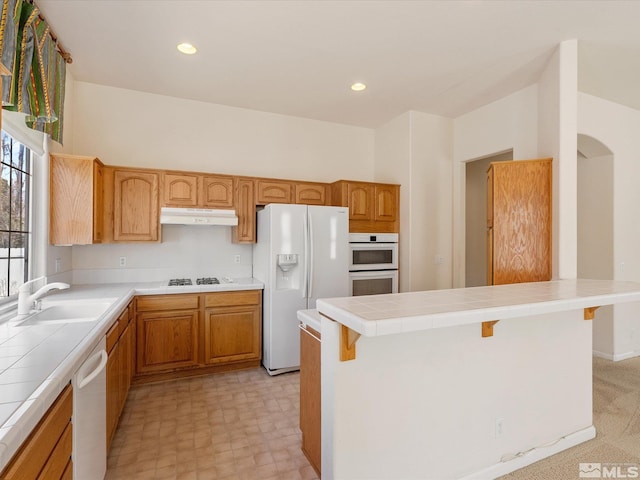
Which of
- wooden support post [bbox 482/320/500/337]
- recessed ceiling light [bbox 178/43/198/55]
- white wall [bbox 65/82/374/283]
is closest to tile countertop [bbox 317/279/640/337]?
wooden support post [bbox 482/320/500/337]

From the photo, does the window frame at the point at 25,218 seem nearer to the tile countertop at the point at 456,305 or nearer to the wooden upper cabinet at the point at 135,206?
the wooden upper cabinet at the point at 135,206

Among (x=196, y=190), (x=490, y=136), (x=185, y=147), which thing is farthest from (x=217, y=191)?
(x=490, y=136)

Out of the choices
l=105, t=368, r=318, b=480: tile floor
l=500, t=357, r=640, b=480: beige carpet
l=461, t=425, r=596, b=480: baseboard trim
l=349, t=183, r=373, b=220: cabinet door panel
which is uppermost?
l=349, t=183, r=373, b=220: cabinet door panel

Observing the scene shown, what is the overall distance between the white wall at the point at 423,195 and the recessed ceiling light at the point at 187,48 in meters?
2.52

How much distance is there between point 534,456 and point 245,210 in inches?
124

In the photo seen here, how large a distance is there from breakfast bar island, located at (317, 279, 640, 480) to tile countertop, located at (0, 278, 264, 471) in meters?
1.03

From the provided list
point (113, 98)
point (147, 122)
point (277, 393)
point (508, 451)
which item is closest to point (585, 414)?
point (508, 451)

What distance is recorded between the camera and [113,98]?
3.55 metres

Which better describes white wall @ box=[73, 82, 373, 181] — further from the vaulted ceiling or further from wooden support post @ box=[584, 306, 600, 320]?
wooden support post @ box=[584, 306, 600, 320]

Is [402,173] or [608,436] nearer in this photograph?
[608,436]

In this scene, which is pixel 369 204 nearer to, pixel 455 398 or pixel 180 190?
pixel 180 190

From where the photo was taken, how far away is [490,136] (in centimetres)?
390

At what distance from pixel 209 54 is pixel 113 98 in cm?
138

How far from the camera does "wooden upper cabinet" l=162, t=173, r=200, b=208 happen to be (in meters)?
3.42
